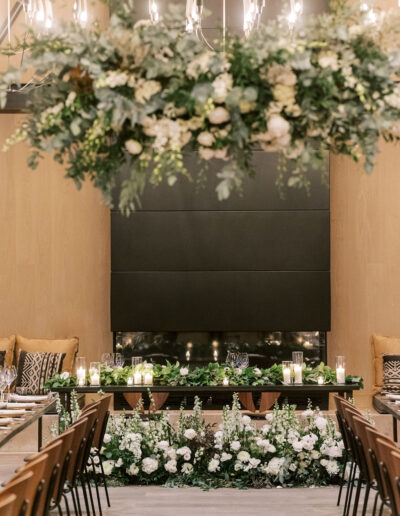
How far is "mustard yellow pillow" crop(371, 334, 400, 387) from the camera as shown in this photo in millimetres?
7926

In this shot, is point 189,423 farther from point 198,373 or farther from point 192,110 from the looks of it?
point 192,110

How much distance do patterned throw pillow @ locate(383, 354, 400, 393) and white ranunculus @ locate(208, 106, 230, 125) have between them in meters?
5.42

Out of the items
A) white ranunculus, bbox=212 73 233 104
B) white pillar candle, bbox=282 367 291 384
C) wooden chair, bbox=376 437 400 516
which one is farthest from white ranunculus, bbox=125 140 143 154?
white pillar candle, bbox=282 367 291 384

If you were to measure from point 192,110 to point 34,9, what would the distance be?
323cm

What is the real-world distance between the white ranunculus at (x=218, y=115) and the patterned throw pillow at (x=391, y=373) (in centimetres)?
542

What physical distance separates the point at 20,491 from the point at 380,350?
19.2ft

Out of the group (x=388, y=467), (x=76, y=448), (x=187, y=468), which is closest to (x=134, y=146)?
(x=388, y=467)

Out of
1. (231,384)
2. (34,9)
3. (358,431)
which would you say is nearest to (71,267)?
(231,384)

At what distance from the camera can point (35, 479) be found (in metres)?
2.97

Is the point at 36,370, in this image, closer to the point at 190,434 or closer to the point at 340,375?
the point at 190,434

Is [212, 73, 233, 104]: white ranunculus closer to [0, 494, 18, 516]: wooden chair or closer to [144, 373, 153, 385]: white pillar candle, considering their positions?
[0, 494, 18, 516]: wooden chair

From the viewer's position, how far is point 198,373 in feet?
20.7

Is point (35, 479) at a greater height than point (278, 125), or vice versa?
point (278, 125)

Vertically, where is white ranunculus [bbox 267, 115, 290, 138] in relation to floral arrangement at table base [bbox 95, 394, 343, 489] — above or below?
above
